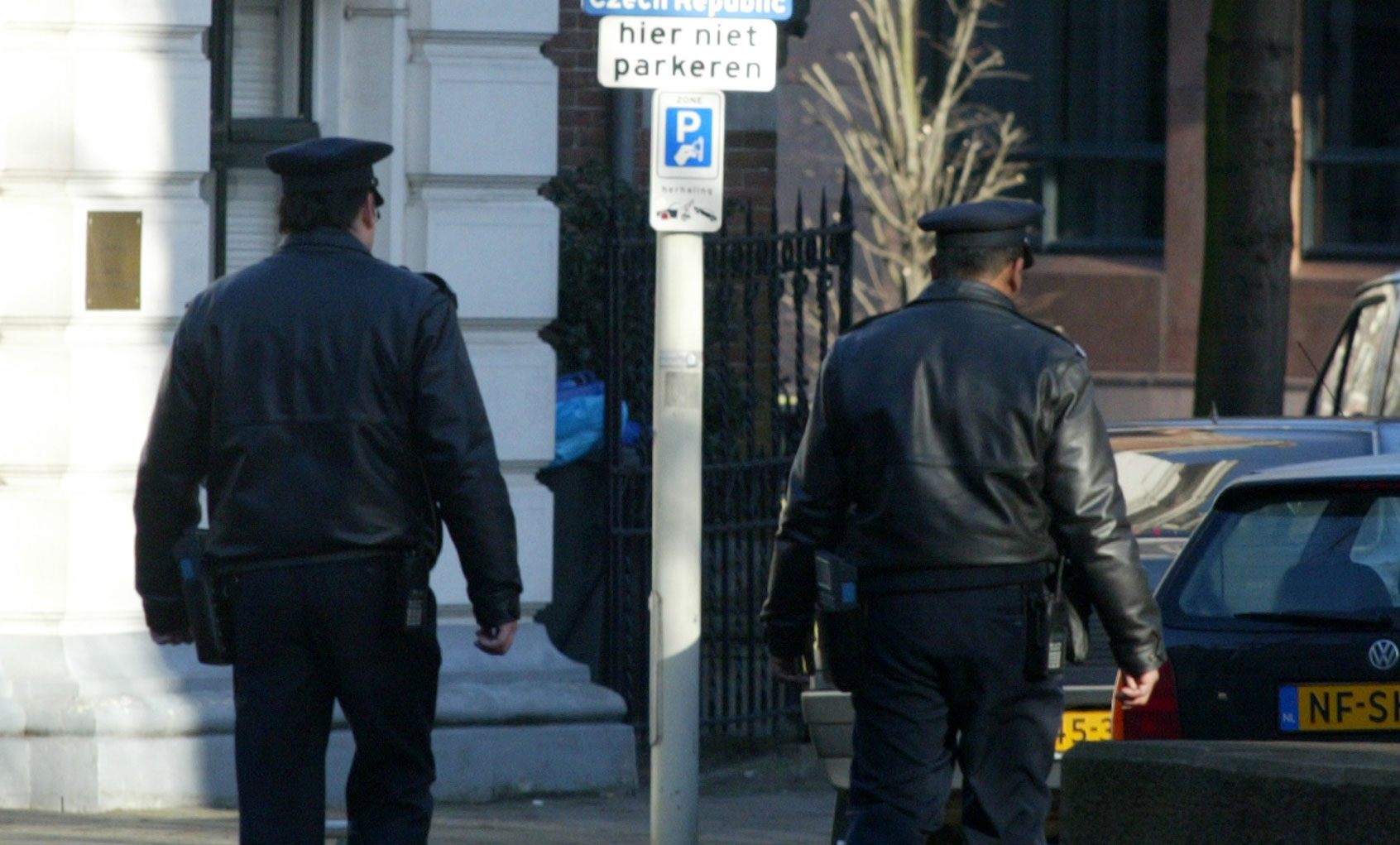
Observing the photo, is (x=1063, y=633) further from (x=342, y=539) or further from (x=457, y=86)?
(x=457, y=86)

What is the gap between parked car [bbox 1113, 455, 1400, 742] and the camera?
5582 millimetres

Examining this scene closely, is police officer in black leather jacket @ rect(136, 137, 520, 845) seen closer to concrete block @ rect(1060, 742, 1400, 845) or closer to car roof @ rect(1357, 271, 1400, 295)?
concrete block @ rect(1060, 742, 1400, 845)

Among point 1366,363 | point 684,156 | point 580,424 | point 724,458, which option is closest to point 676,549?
point 684,156

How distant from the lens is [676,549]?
6.33m

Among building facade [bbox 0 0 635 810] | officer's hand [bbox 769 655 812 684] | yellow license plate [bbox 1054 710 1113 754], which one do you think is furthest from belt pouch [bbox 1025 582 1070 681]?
building facade [bbox 0 0 635 810]

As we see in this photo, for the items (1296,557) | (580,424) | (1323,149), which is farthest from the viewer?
(1323,149)

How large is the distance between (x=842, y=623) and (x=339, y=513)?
1084 millimetres

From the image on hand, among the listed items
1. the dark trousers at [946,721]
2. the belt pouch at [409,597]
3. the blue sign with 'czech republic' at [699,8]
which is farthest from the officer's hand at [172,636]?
the blue sign with 'czech republic' at [699,8]

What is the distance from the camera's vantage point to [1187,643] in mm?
5742

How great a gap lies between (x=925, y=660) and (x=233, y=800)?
3.77 metres

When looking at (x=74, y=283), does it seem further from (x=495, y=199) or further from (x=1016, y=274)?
(x=1016, y=274)

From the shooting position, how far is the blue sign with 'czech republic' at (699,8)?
20.8ft

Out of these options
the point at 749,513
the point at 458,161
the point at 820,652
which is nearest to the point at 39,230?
the point at 458,161

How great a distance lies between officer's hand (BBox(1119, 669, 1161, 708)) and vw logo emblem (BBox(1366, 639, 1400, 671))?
78 centimetres
